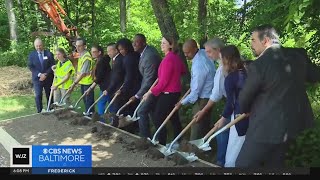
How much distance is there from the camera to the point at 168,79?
544cm

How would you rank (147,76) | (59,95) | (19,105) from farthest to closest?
(19,105)
(59,95)
(147,76)

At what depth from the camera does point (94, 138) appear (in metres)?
6.23

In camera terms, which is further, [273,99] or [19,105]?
[19,105]

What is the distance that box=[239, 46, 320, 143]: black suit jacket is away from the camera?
10.4 ft

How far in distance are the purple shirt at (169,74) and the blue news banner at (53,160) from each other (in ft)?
5.37

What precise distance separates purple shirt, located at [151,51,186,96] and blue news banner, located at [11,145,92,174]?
164cm

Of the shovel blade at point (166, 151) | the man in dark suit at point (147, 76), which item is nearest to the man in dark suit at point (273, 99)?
the shovel blade at point (166, 151)

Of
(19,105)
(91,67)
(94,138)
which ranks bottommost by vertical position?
(94,138)

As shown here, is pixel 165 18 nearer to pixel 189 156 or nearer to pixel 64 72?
pixel 64 72

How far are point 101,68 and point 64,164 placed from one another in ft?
11.5

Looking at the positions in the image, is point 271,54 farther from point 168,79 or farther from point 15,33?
point 15,33

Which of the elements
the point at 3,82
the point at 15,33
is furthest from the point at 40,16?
the point at 3,82

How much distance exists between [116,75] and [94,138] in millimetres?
1134

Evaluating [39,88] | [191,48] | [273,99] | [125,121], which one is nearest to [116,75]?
[125,121]
